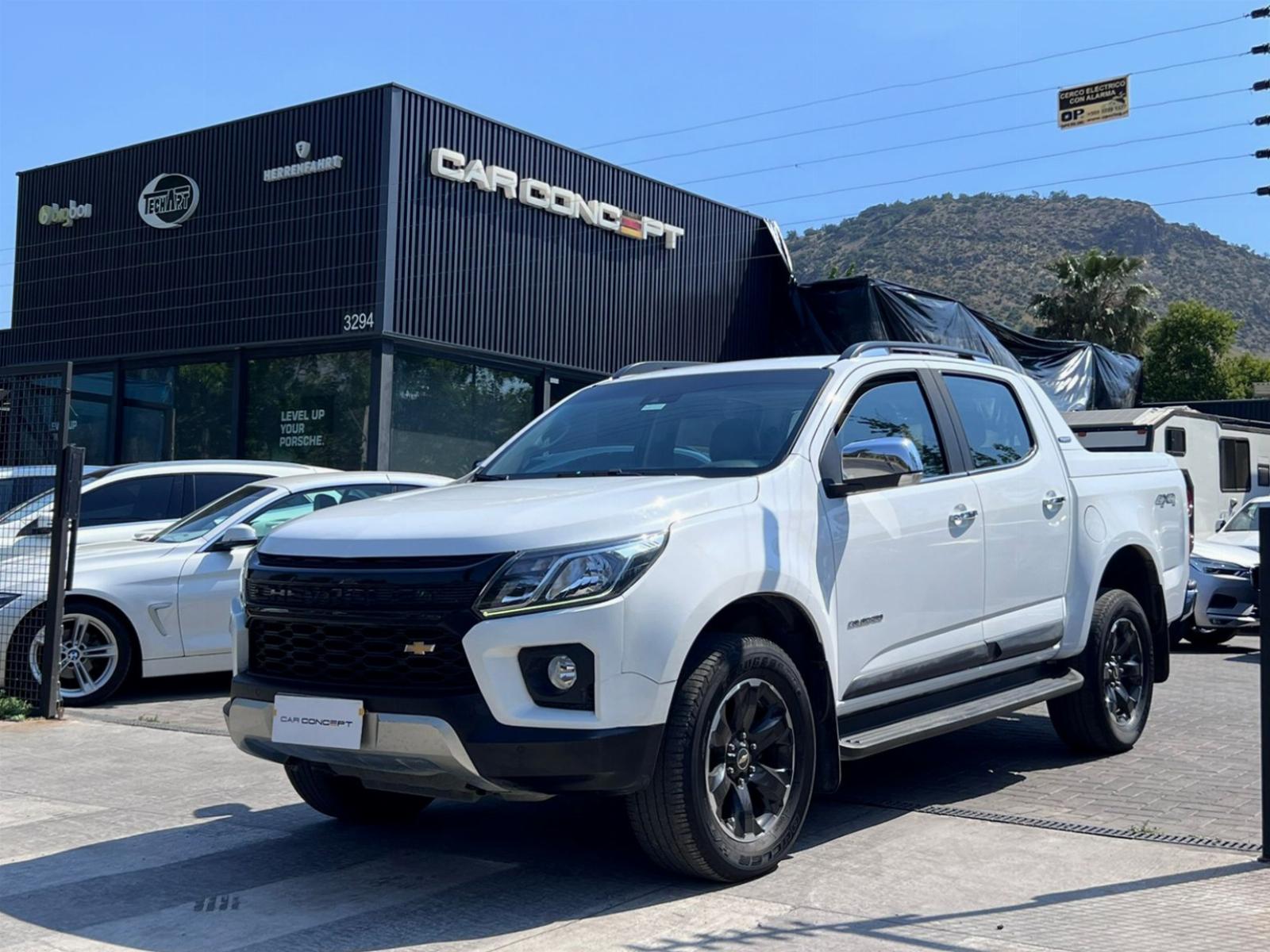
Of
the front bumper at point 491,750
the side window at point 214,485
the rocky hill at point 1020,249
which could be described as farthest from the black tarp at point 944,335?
the rocky hill at point 1020,249

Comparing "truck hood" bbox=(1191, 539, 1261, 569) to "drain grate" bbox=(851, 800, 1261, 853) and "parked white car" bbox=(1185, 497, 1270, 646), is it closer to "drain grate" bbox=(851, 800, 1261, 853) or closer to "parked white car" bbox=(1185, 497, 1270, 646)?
"parked white car" bbox=(1185, 497, 1270, 646)

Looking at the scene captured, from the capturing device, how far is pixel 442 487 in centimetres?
563

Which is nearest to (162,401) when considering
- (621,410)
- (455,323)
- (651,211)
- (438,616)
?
(455,323)

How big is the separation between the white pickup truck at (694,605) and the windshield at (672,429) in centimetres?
2

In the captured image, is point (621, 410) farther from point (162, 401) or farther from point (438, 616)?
point (162, 401)

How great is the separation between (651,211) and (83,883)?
18.4 meters

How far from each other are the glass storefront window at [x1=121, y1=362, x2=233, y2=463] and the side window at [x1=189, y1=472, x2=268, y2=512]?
8.67m

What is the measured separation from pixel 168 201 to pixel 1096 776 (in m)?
17.8

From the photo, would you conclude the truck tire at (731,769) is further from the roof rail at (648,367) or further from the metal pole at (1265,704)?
the roof rail at (648,367)

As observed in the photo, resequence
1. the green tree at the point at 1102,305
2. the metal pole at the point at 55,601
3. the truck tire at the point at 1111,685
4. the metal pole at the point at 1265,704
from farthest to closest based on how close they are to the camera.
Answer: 1. the green tree at the point at 1102,305
2. the metal pole at the point at 55,601
3. the truck tire at the point at 1111,685
4. the metal pole at the point at 1265,704

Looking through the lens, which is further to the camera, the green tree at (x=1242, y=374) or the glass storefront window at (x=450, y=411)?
the green tree at (x=1242, y=374)

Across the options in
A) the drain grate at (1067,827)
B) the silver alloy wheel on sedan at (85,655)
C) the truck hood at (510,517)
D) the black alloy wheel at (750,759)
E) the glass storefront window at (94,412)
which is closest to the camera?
the truck hood at (510,517)

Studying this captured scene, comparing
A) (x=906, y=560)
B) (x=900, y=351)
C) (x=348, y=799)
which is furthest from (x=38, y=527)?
(x=906, y=560)

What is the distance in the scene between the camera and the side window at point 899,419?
5.77 meters
